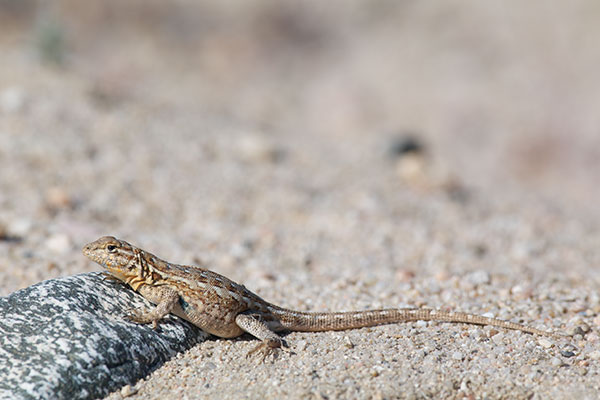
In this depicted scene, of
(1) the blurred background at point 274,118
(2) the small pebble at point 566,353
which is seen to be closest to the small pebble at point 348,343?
(2) the small pebble at point 566,353

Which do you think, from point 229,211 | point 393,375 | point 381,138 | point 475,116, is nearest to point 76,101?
point 229,211

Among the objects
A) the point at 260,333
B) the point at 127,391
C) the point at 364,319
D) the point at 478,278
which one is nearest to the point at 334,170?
the point at 478,278

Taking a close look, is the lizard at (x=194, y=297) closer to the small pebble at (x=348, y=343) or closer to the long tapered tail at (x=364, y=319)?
the long tapered tail at (x=364, y=319)

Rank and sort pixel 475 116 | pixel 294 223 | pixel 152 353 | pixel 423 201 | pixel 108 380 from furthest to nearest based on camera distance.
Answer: pixel 475 116, pixel 423 201, pixel 294 223, pixel 152 353, pixel 108 380

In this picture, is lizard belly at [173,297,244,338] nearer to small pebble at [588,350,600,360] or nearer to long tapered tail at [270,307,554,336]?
long tapered tail at [270,307,554,336]

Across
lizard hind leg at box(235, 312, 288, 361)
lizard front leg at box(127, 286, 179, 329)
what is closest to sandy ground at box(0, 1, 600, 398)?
lizard hind leg at box(235, 312, 288, 361)

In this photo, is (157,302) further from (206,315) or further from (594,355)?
(594,355)

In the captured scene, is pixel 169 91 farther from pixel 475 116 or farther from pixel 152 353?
pixel 152 353
